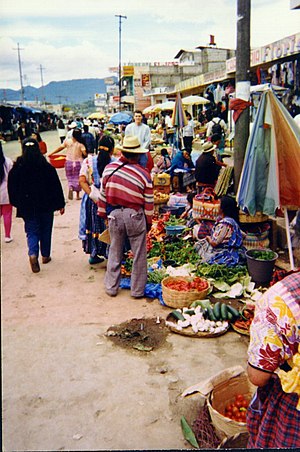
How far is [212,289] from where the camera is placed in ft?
17.4

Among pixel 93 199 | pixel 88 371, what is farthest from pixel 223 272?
pixel 88 371

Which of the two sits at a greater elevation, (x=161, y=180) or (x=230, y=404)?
(x=161, y=180)

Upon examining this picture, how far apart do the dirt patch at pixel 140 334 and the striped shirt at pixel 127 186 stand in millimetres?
1299

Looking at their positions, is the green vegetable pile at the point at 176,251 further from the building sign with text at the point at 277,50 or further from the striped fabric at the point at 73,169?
the building sign with text at the point at 277,50

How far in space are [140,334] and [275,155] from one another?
7.63ft

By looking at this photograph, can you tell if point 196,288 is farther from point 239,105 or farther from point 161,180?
point 161,180

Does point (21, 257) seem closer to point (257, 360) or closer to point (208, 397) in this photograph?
point (208, 397)

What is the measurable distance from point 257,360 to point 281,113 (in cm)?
336

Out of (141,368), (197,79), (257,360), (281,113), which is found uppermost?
(197,79)

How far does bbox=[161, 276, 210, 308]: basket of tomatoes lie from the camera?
15.7 ft

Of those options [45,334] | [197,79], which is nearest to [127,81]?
[197,79]

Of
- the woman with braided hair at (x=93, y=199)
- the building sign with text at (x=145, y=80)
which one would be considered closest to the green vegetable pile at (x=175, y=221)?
the woman with braided hair at (x=93, y=199)

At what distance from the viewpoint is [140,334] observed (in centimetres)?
433

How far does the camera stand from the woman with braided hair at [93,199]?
5844 mm
